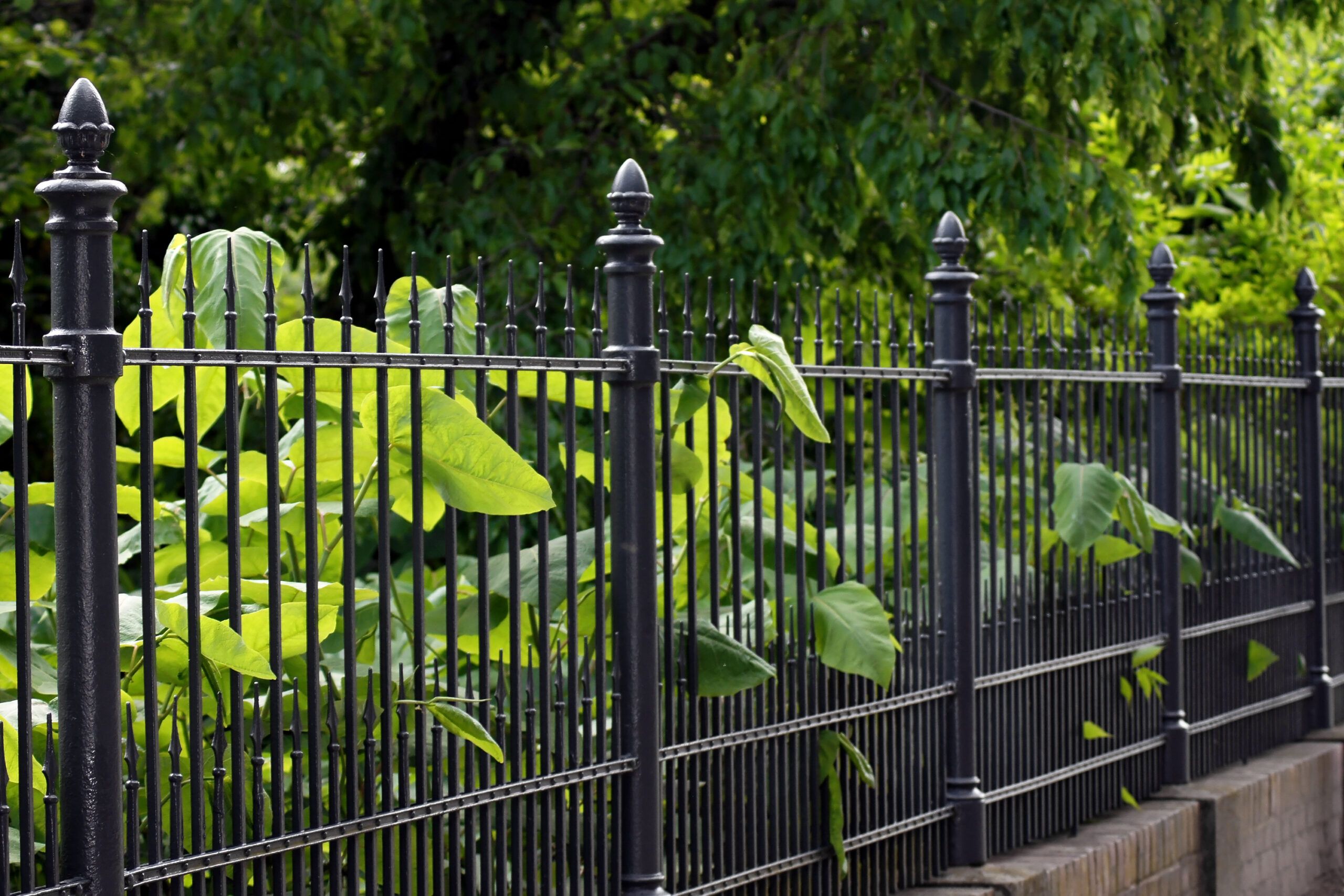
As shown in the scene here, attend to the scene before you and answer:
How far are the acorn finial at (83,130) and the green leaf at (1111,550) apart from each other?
3.96 meters

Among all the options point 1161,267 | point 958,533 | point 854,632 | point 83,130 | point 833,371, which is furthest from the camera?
point 1161,267

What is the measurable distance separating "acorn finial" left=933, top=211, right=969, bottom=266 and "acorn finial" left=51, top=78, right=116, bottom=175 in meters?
3.05

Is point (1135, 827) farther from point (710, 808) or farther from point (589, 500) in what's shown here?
point (589, 500)

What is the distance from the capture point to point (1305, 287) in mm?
8047

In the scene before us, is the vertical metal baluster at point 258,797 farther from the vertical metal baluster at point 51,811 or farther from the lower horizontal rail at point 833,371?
the lower horizontal rail at point 833,371

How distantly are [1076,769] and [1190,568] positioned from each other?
1.19m

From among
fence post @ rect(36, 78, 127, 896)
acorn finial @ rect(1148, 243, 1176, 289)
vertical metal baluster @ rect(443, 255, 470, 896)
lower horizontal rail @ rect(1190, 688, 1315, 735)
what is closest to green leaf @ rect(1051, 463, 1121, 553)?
acorn finial @ rect(1148, 243, 1176, 289)

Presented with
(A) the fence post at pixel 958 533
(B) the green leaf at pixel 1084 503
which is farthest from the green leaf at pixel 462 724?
(B) the green leaf at pixel 1084 503

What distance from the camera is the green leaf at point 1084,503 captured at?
563 centimetres

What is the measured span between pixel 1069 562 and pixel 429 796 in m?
3.06

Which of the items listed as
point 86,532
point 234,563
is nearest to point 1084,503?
point 234,563

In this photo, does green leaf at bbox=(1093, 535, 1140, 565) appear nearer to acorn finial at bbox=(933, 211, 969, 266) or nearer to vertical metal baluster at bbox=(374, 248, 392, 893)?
acorn finial at bbox=(933, 211, 969, 266)

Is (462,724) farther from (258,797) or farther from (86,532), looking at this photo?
(86,532)

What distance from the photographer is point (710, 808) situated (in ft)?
13.9
